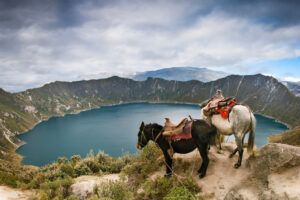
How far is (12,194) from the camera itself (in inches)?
254

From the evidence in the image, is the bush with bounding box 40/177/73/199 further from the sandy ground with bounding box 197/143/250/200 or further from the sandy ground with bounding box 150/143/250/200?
the sandy ground with bounding box 197/143/250/200

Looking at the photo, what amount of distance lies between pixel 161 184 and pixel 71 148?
6907cm

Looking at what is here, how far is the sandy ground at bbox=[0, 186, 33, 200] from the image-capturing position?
6104mm

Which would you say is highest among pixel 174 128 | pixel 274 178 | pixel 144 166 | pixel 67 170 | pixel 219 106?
pixel 219 106

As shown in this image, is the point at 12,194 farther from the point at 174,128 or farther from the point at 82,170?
the point at 174,128

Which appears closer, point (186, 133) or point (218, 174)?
point (186, 133)

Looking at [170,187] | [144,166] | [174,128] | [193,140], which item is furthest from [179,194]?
[144,166]

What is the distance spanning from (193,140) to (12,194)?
7.64 m

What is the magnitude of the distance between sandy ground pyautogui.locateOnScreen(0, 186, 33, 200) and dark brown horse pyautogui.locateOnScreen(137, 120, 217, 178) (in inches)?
199

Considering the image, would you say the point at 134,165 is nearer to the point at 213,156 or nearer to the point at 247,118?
the point at 213,156

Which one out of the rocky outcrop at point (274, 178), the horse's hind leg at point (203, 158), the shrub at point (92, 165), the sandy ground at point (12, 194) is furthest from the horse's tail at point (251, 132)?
the sandy ground at point (12, 194)

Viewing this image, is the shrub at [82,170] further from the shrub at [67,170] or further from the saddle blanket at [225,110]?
the saddle blanket at [225,110]

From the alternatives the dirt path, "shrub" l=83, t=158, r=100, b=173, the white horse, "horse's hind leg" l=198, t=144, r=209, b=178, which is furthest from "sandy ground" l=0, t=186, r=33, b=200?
the white horse

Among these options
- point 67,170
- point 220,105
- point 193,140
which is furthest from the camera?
point 67,170
